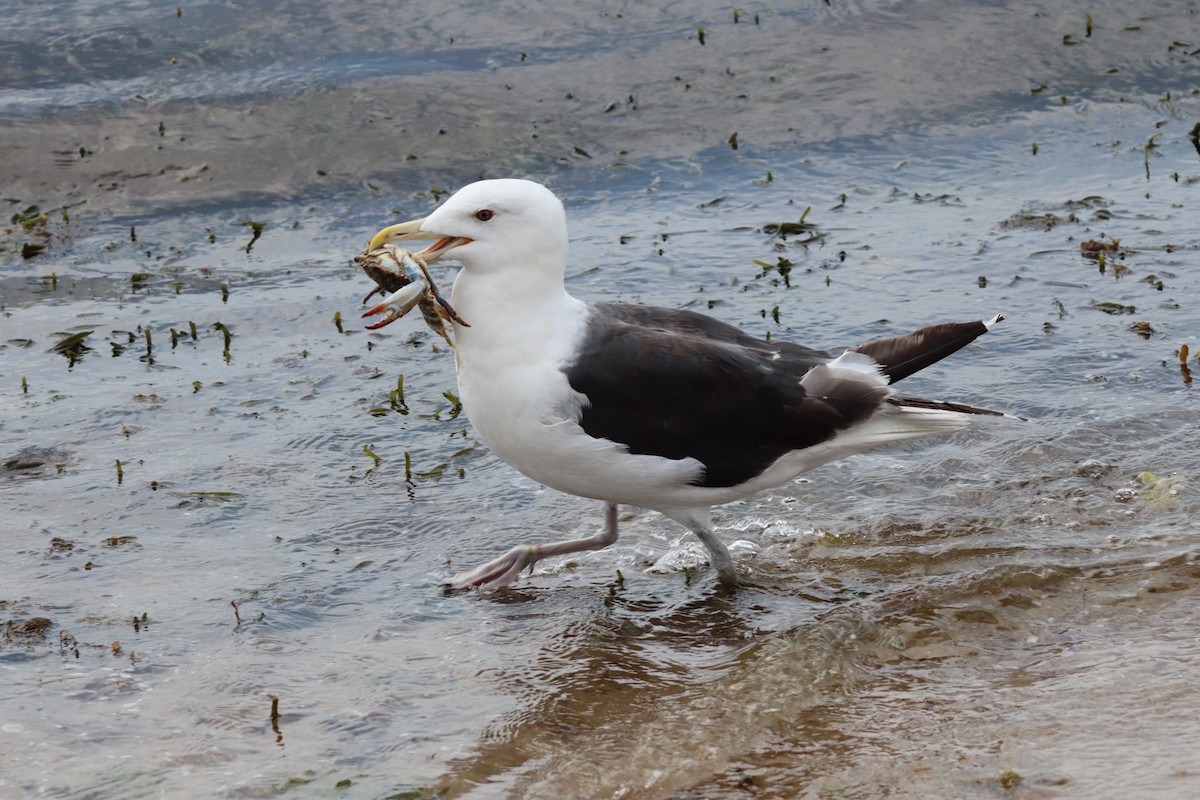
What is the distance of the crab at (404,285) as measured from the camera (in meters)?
5.58

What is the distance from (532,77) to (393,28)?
178 cm

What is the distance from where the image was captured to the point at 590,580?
6.45 meters

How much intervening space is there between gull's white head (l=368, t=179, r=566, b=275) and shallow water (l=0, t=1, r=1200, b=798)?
1528mm

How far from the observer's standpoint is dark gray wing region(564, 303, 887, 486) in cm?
579

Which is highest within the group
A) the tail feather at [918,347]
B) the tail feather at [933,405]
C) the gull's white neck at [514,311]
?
the gull's white neck at [514,311]

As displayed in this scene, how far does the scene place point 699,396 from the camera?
5988 mm

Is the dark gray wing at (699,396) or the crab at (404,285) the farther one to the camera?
the dark gray wing at (699,396)

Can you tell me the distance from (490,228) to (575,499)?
1993 mm

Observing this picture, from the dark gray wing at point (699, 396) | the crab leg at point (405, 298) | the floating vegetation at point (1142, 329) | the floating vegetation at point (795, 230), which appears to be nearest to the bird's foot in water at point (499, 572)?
the dark gray wing at point (699, 396)

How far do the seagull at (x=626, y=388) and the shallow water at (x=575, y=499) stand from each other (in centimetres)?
54

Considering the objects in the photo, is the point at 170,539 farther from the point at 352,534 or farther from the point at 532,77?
the point at 532,77

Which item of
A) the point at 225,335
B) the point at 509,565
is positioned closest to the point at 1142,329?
the point at 509,565

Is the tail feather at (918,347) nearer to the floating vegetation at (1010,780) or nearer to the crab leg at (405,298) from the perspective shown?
the crab leg at (405,298)

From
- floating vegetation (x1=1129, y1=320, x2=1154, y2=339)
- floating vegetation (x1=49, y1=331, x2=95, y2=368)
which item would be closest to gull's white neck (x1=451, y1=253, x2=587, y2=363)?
floating vegetation (x1=49, y1=331, x2=95, y2=368)
